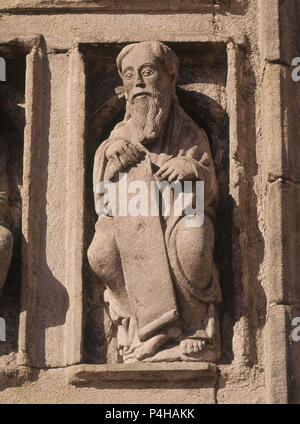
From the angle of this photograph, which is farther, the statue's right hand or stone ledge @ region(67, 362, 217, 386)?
the statue's right hand

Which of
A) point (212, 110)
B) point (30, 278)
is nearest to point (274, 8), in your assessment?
point (212, 110)

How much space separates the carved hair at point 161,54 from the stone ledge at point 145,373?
156 centimetres

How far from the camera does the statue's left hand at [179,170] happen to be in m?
9.77

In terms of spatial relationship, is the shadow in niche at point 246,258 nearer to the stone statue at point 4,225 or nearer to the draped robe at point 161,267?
the draped robe at point 161,267

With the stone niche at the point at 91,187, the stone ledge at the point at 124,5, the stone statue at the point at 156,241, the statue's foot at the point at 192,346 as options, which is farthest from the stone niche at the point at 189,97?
the statue's foot at the point at 192,346

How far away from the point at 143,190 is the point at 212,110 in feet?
2.21

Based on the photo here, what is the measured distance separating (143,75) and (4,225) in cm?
104

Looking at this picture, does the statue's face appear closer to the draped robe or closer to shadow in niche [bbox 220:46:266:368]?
the draped robe

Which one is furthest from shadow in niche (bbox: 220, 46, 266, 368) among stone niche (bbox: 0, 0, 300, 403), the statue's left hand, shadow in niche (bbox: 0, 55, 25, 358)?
shadow in niche (bbox: 0, 55, 25, 358)

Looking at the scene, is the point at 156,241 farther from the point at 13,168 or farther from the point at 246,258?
the point at 13,168

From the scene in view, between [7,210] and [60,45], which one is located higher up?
[60,45]

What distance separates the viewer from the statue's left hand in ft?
32.1

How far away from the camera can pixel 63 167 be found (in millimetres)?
10102

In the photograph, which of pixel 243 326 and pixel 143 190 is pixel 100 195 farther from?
pixel 243 326
